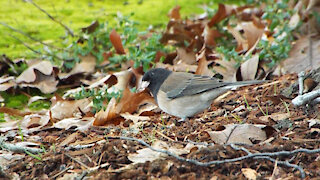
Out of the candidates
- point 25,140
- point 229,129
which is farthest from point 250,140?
point 25,140

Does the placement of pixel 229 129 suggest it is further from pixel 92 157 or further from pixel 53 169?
pixel 53 169

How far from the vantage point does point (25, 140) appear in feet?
12.0

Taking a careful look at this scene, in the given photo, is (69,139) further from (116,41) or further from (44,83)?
(116,41)

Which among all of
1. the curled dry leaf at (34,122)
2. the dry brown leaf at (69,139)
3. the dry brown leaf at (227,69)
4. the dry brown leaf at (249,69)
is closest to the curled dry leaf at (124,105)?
the dry brown leaf at (69,139)

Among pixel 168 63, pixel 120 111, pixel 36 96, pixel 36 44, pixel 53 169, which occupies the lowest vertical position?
pixel 53 169

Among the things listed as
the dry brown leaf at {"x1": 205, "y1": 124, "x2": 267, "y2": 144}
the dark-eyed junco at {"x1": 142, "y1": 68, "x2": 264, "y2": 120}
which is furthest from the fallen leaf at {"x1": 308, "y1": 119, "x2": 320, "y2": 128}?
the dark-eyed junco at {"x1": 142, "y1": 68, "x2": 264, "y2": 120}

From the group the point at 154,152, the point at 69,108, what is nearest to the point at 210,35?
the point at 69,108

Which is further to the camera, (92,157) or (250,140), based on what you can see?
(250,140)

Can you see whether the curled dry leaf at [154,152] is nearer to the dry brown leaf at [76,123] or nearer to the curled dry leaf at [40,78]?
the dry brown leaf at [76,123]

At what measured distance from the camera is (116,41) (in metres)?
5.58

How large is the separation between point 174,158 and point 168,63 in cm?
296

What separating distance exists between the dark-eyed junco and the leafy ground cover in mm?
119

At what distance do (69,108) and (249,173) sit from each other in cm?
222

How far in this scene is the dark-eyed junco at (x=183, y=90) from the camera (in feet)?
13.0
